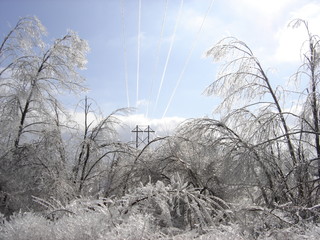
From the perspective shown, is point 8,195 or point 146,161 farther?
point 146,161

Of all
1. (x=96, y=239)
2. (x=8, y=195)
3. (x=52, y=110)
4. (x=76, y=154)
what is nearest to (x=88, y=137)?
(x=76, y=154)

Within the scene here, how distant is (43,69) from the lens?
1230 cm

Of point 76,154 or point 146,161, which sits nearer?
point 146,161

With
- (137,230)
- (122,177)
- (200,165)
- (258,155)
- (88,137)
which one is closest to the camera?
(137,230)

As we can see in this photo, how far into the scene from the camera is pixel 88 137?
42.5 feet

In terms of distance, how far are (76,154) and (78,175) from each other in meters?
0.76

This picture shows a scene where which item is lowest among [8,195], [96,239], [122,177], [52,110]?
[96,239]

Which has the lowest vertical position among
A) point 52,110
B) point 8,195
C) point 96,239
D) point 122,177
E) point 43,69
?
point 96,239

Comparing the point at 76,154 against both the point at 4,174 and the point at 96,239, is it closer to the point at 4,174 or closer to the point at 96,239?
the point at 4,174

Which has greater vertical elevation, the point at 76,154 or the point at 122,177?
the point at 76,154

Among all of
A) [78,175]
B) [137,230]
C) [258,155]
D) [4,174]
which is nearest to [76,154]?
[78,175]

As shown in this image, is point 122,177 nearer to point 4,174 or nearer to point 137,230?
point 4,174

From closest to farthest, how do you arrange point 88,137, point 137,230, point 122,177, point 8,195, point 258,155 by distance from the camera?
1. point 137,230
2. point 258,155
3. point 8,195
4. point 122,177
5. point 88,137

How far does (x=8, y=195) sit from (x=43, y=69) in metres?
4.56
